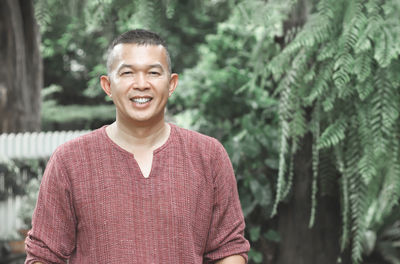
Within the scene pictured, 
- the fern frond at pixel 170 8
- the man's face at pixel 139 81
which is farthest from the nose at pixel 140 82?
the fern frond at pixel 170 8

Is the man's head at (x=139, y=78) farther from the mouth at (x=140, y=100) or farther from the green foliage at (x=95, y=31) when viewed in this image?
the green foliage at (x=95, y=31)

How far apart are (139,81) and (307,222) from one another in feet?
6.08

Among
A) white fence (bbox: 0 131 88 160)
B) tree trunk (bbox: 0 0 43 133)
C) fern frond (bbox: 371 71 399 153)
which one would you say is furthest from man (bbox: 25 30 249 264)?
tree trunk (bbox: 0 0 43 133)

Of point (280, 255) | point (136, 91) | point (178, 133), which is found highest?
point (136, 91)

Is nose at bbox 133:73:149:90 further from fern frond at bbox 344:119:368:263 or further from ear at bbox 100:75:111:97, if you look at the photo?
fern frond at bbox 344:119:368:263

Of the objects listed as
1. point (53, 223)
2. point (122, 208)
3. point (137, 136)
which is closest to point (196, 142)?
point (137, 136)

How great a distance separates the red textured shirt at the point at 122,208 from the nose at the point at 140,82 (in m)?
0.18

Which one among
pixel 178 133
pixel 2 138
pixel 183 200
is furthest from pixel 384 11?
pixel 2 138

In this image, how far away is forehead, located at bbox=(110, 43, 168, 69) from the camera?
4.83 feet

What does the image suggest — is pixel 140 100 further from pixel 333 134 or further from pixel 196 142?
pixel 333 134

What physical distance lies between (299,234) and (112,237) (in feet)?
6.09

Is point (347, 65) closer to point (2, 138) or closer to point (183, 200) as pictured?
point (183, 200)

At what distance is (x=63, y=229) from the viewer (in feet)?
4.73

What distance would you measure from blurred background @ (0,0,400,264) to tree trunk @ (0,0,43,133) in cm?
119
